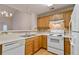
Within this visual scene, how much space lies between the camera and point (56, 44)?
7.82 ft

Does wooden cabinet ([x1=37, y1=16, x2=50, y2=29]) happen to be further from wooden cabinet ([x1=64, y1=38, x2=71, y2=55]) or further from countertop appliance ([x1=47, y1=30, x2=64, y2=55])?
wooden cabinet ([x1=64, y1=38, x2=71, y2=55])

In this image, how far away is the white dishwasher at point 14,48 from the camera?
1.41 meters

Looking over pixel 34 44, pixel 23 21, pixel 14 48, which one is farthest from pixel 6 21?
pixel 34 44

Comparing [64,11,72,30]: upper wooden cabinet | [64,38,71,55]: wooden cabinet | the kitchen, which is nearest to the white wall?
the kitchen

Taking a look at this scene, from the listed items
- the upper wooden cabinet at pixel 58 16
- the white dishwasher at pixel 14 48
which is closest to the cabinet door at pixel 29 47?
the white dishwasher at pixel 14 48

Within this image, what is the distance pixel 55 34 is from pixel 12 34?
1.05 m

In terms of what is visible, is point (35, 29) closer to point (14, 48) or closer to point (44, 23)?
point (44, 23)

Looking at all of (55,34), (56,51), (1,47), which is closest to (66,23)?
(55,34)

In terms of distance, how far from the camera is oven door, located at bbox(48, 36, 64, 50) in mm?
2298

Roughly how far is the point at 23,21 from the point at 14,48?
0.55 m

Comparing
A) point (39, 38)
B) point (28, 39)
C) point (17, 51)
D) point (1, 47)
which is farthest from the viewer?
point (39, 38)

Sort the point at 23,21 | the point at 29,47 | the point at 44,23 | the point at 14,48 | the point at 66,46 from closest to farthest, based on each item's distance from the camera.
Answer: the point at 14,48, the point at 23,21, the point at 29,47, the point at 66,46, the point at 44,23

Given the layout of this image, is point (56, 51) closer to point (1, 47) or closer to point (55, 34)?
point (55, 34)
